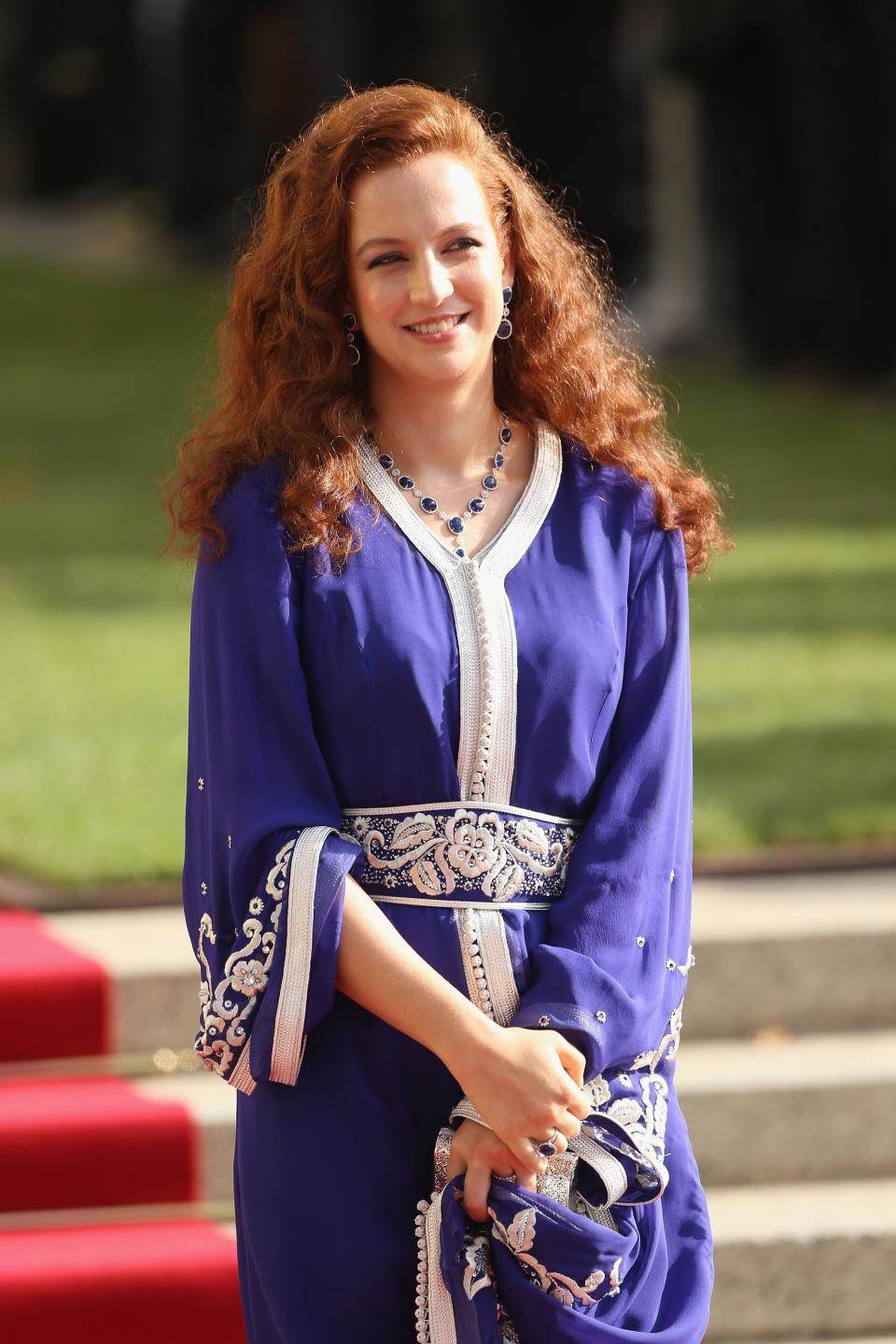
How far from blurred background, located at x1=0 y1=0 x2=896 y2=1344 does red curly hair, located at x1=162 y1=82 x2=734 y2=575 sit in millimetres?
449

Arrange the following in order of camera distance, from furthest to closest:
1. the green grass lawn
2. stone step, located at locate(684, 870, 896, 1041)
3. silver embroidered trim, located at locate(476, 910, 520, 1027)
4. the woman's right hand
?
the green grass lawn, stone step, located at locate(684, 870, 896, 1041), silver embroidered trim, located at locate(476, 910, 520, 1027), the woman's right hand

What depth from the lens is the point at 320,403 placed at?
2396mm

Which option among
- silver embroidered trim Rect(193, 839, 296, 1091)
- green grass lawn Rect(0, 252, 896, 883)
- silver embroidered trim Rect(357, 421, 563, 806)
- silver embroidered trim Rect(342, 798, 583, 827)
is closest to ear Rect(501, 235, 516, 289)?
silver embroidered trim Rect(357, 421, 563, 806)

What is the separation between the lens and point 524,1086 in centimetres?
216

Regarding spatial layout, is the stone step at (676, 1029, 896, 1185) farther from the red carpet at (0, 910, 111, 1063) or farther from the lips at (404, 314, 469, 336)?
the lips at (404, 314, 469, 336)

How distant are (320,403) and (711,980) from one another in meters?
2.14

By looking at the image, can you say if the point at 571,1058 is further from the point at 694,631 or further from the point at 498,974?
the point at 694,631

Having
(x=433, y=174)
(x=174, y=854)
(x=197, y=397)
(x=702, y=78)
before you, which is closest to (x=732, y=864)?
(x=174, y=854)

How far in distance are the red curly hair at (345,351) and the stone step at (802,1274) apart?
1616mm

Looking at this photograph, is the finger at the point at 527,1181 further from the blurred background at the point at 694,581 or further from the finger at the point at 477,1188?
the blurred background at the point at 694,581

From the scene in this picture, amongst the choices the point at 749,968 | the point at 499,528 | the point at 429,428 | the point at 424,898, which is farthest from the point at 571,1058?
the point at 749,968

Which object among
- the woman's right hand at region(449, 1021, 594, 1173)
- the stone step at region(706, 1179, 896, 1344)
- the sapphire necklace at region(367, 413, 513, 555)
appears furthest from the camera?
the stone step at region(706, 1179, 896, 1344)

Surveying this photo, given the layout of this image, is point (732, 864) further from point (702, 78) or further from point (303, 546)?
point (702, 78)

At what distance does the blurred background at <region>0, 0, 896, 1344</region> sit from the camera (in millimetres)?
3969
